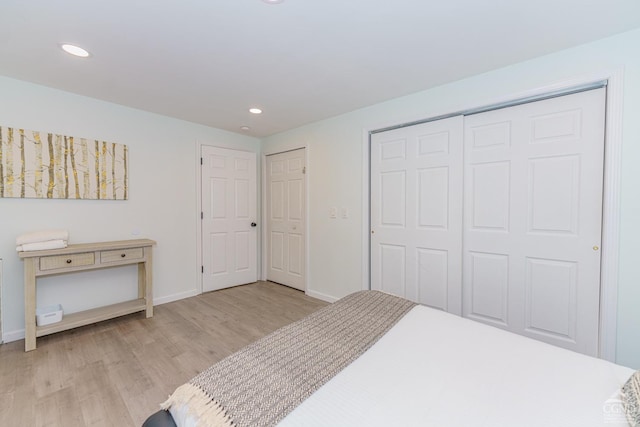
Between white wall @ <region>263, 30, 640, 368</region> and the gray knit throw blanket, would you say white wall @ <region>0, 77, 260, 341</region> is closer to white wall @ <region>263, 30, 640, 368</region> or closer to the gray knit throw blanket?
white wall @ <region>263, 30, 640, 368</region>

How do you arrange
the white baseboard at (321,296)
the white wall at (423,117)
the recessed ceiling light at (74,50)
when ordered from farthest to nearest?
the white baseboard at (321,296) < the recessed ceiling light at (74,50) < the white wall at (423,117)

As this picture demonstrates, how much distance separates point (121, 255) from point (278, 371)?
2.53 metres

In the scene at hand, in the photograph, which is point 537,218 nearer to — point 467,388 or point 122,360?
point 467,388

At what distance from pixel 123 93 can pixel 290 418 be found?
125 inches

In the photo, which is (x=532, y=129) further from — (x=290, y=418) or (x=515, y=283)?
(x=290, y=418)

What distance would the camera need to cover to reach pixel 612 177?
176cm

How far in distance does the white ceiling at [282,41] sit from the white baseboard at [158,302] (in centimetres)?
228

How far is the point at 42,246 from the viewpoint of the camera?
7.49 feet

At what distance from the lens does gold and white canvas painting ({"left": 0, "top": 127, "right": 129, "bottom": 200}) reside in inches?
92.9

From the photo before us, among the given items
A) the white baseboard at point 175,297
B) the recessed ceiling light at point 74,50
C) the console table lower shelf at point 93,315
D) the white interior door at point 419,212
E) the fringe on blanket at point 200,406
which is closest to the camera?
the fringe on blanket at point 200,406

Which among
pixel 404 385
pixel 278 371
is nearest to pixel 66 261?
pixel 278 371

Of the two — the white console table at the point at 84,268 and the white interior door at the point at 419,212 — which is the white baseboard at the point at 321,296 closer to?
the white interior door at the point at 419,212

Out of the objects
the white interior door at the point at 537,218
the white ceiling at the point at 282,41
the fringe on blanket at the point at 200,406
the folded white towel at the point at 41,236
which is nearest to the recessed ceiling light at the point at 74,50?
the white ceiling at the point at 282,41

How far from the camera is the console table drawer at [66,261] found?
2.28m
